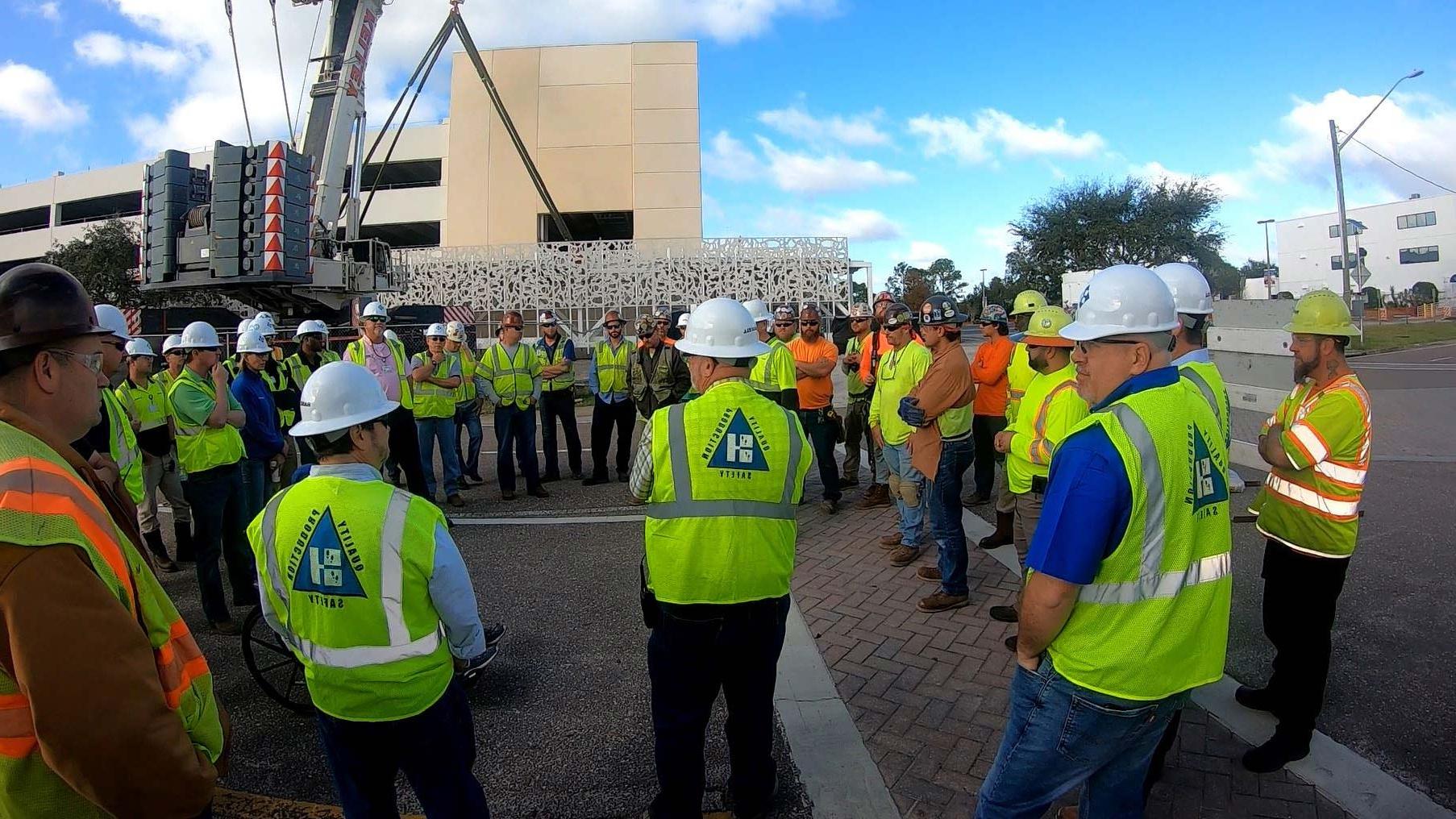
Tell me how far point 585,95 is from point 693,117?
17.6 feet

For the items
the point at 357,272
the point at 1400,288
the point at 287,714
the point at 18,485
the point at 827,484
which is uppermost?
the point at 1400,288

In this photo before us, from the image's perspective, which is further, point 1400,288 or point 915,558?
point 1400,288

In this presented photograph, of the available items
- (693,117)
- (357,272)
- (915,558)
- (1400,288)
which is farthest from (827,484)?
(1400,288)

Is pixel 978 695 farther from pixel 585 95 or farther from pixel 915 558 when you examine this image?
pixel 585 95

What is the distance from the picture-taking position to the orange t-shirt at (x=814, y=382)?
7.69 meters

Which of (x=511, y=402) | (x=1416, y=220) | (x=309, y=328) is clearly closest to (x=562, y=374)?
(x=511, y=402)

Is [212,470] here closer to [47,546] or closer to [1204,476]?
[47,546]

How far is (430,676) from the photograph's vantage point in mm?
2211

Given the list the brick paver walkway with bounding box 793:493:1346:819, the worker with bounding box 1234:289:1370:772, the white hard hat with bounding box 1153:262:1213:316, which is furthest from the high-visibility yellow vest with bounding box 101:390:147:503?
the worker with bounding box 1234:289:1370:772

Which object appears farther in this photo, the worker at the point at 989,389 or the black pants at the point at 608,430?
the black pants at the point at 608,430

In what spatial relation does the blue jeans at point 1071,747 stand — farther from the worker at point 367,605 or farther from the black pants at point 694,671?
the worker at point 367,605

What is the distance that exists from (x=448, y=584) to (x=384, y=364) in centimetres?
587

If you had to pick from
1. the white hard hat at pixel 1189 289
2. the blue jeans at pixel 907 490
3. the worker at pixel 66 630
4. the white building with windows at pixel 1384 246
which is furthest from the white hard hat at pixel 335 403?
the white building with windows at pixel 1384 246

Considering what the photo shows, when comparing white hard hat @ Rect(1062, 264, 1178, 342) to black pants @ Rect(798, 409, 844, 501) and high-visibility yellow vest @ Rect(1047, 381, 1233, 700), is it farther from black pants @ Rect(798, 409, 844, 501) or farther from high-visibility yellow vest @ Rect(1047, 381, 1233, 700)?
black pants @ Rect(798, 409, 844, 501)
